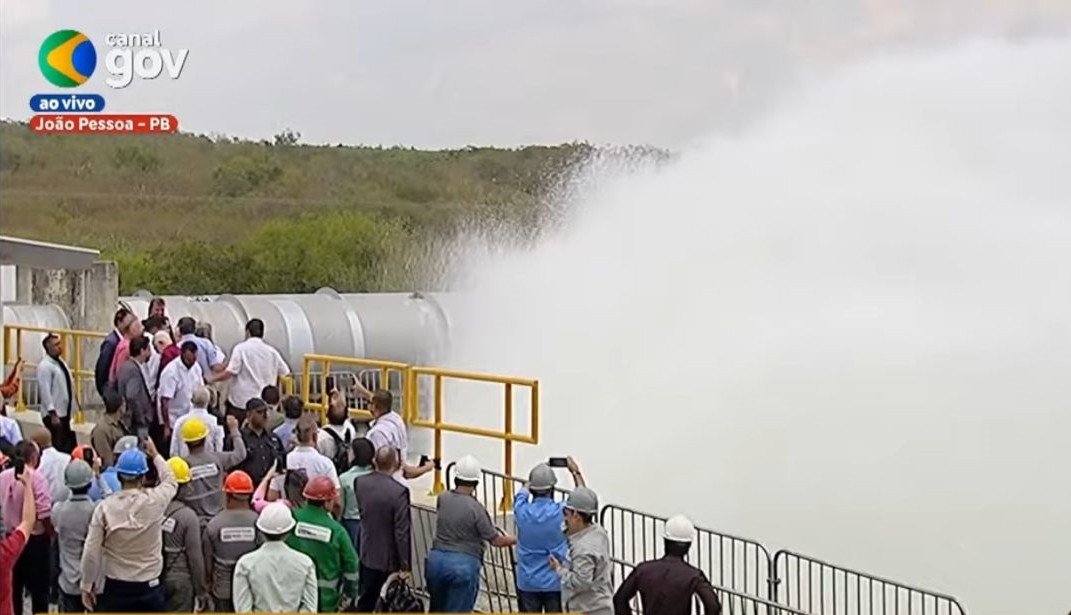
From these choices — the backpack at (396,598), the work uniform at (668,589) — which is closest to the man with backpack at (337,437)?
the backpack at (396,598)

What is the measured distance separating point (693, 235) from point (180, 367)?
1337cm

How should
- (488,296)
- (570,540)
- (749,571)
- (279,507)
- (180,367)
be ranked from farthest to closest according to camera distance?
(488,296) < (749,571) < (180,367) < (570,540) < (279,507)

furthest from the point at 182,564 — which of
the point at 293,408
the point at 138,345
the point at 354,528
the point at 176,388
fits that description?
the point at 138,345

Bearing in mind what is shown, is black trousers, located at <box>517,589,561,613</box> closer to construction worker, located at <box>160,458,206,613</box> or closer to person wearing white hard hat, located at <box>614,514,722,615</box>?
person wearing white hard hat, located at <box>614,514,722,615</box>

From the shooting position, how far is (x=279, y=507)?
21.1ft

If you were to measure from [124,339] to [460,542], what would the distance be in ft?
14.6

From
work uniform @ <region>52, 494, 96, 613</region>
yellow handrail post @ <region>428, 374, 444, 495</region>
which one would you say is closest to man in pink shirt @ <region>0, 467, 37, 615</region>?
work uniform @ <region>52, 494, 96, 613</region>

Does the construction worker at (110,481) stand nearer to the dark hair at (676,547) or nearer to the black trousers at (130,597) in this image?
the black trousers at (130,597)

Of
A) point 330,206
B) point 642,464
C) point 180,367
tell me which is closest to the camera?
point 180,367

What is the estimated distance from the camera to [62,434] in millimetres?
11812

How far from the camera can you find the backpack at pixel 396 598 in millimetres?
7664

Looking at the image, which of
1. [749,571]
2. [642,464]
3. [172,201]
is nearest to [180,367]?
[749,571]

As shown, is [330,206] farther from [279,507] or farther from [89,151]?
[279,507]

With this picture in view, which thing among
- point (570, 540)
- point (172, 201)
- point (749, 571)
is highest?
point (172, 201)
